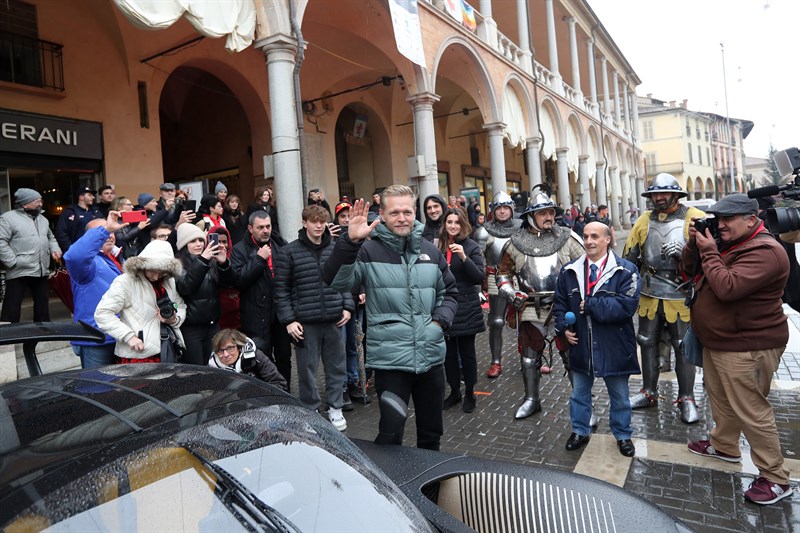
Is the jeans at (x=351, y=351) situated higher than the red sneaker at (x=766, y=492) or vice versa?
the jeans at (x=351, y=351)

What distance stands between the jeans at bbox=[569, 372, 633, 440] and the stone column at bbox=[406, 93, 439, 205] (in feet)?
31.8

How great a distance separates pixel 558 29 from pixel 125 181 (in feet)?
85.2

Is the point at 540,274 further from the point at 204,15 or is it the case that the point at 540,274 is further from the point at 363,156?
the point at 363,156

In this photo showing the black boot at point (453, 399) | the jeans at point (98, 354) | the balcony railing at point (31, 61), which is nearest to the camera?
the jeans at point (98, 354)

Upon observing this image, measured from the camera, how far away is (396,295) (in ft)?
10.7

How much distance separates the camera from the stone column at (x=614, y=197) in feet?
108

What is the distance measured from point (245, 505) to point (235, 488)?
2.3 inches

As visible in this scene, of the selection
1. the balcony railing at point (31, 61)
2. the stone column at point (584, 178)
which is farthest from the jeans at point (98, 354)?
the stone column at point (584, 178)

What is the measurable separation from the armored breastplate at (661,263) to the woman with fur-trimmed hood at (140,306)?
4.06 metres

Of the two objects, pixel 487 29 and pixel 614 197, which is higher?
pixel 487 29

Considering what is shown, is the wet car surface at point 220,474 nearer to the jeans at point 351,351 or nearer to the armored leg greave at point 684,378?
the armored leg greave at point 684,378

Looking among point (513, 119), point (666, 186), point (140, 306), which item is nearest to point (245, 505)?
point (140, 306)

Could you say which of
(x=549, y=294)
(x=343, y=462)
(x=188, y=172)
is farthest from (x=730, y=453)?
(x=188, y=172)

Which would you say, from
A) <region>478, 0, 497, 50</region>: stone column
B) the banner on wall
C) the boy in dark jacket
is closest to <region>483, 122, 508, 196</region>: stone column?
<region>478, 0, 497, 50</region>: stone column
